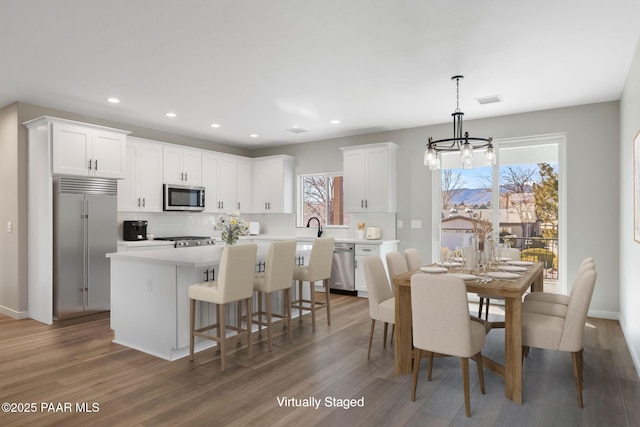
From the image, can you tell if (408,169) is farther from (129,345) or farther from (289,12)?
(129,345)

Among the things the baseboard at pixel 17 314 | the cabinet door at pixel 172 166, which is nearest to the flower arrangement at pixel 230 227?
the cabinet door at pixel 172 166

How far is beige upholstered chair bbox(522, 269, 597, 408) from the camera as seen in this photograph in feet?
8.67

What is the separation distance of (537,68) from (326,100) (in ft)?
7.22

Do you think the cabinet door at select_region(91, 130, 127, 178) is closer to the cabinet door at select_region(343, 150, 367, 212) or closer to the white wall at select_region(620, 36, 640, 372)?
the cabinet door at select_region(343, 150, 367, 212)

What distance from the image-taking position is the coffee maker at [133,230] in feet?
18.6

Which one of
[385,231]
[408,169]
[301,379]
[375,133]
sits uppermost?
[375,133]

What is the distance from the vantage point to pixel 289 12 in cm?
275

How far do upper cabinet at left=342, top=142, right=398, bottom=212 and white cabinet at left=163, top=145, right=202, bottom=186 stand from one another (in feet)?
8.00

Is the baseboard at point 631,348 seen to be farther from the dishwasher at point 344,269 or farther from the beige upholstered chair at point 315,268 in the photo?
the dishwasher at point 344,269

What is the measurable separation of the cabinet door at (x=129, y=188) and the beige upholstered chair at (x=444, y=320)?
180 inches

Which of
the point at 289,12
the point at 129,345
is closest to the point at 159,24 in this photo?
the point at 289,12

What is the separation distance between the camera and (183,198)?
Answer: 20.9 ft

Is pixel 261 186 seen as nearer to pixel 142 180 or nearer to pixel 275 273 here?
pixel 142 180

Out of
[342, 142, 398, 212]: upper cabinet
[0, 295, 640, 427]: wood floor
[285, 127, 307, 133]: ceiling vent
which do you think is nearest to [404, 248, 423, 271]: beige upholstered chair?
[0, 295, 640, 427]: wood floor
